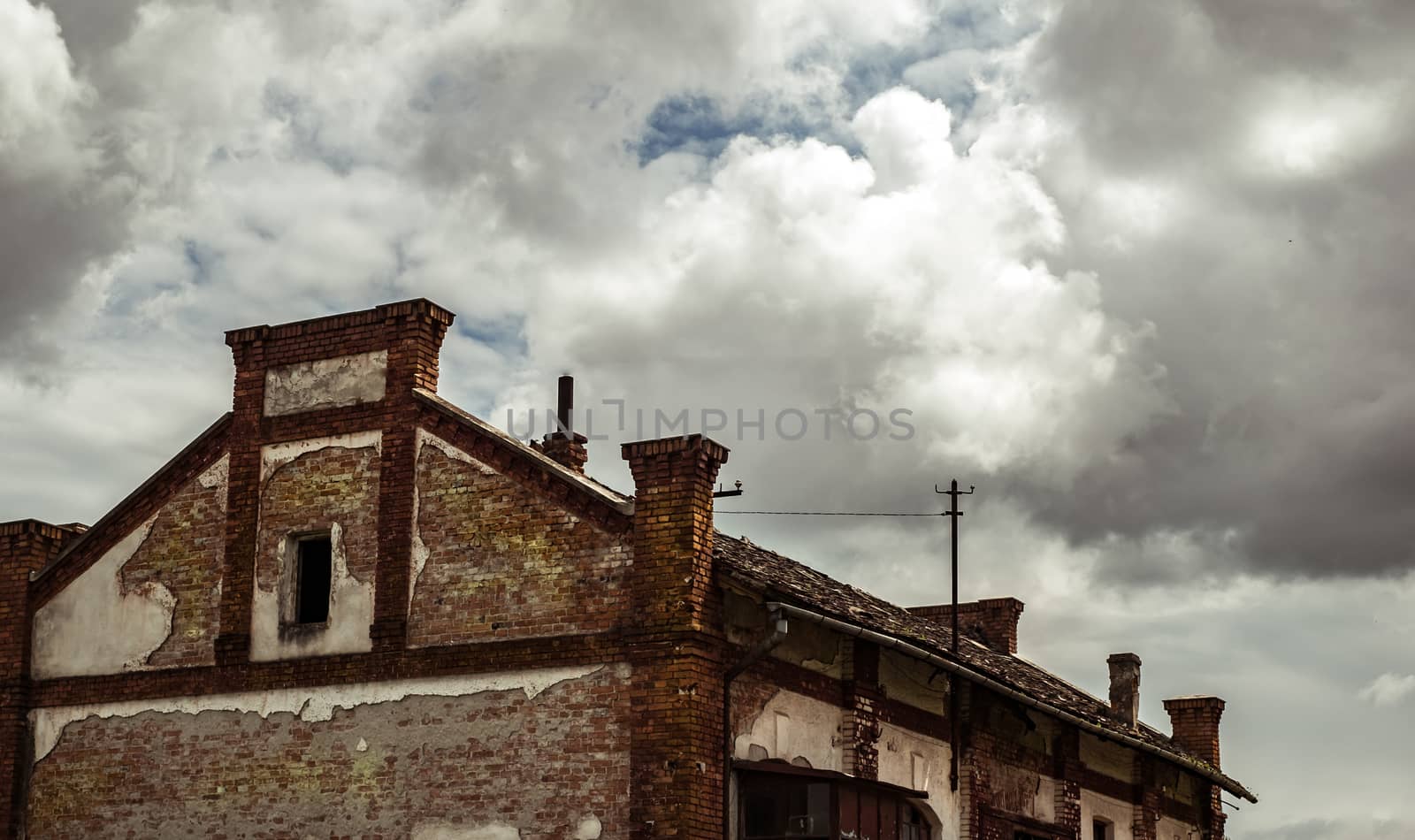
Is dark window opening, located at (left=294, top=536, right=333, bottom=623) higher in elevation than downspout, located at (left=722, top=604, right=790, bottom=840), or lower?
higher

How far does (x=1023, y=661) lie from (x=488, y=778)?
1581 cm

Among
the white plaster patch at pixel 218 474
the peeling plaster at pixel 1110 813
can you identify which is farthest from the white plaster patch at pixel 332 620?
Result: the peeling plaster at pixel 1110 813

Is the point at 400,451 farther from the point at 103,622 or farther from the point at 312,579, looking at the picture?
the point at 103,622

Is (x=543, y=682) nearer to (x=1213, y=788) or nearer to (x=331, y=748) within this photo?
(x=331, y=748)

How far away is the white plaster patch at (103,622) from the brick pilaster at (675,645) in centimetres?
604

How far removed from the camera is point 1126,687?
29.4 meters

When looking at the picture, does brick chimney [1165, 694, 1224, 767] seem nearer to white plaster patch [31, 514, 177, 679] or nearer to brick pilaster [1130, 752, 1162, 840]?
brick pilaster [1130, 752, 1162, 840]

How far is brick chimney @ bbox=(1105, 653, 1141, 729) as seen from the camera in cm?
2934

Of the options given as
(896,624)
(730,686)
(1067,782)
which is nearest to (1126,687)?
(1067,782)

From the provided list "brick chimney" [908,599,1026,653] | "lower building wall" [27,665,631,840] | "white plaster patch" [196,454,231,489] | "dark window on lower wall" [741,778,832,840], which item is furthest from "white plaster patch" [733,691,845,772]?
"brick chimney" [908,599,1026,653]

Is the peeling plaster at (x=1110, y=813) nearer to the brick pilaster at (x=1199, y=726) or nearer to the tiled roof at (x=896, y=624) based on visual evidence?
the tiled roof at (x=896, y=624)

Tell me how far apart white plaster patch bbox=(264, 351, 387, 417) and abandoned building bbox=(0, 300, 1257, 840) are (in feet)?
0.10

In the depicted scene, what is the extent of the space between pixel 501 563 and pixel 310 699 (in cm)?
262

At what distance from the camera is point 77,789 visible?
19.0 m
